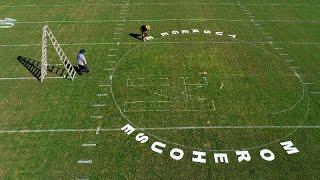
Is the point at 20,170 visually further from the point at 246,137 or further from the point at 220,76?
the point at 220,76

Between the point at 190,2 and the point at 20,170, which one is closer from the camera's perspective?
the point at 20,170

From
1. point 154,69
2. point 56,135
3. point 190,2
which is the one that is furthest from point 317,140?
point 190,2


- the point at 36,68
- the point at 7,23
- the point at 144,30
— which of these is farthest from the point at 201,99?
the point at 7,23

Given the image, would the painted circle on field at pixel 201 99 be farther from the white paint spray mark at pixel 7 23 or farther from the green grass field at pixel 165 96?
the white paint spray mark at pixel 7 23

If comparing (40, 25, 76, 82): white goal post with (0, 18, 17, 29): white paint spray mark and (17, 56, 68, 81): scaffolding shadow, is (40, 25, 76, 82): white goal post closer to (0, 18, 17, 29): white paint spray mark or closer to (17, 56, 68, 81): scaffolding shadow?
(17, 56, 68, 81): scaffolding shadow

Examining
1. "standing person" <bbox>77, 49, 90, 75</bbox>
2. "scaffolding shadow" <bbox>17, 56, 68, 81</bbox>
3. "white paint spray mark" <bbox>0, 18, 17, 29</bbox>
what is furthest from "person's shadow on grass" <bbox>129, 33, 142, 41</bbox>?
"white paint spray mark" <bbox>0, 18, 17, 29</bbox>

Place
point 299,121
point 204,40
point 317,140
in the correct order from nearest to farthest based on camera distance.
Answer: point 317,140 < point 299,121 < point 204,40

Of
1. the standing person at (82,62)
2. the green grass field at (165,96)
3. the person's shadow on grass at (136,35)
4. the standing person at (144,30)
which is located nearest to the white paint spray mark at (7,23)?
the green grass field at (165,96)
